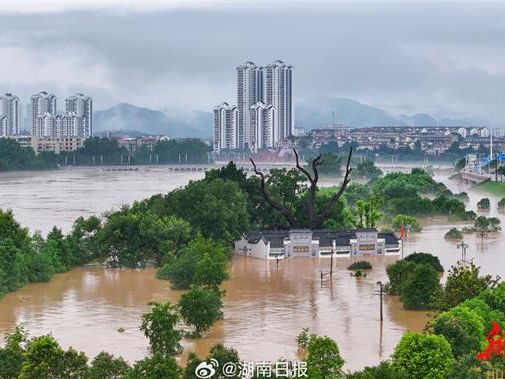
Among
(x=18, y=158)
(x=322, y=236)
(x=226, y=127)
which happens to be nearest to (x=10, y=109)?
(x=226, y=127)

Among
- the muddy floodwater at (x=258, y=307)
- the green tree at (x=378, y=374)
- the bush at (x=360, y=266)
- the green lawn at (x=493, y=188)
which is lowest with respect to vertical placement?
the muddy floodwater at (x=258, y=307)

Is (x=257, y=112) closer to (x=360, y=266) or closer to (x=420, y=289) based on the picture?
(x=360, y=266)

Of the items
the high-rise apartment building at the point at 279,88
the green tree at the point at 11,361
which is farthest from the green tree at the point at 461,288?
the high-rise apartment building at the point at 279,88

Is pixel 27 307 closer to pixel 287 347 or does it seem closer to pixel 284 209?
pixel 287 347

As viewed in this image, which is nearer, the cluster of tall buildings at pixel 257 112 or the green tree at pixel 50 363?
the green tree at pixel 50 363

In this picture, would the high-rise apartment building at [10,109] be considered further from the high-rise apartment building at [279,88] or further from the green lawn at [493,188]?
the green lawn at [493,188]
